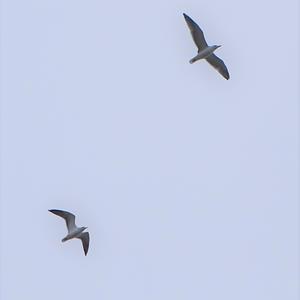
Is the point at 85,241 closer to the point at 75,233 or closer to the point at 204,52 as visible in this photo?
the point at 75,233

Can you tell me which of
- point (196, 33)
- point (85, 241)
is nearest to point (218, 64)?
point (196, 33)

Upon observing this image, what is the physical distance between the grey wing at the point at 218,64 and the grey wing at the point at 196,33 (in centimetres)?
163

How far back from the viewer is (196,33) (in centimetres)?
5638

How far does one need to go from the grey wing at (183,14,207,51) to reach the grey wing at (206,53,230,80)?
1.63 meters

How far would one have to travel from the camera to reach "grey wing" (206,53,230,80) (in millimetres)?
58406

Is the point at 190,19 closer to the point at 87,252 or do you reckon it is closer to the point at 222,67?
the point at 222,67

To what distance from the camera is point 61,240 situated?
58625 millimetres

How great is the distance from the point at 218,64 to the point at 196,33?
2658mm

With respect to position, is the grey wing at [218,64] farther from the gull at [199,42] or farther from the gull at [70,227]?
the gull at [70,227]

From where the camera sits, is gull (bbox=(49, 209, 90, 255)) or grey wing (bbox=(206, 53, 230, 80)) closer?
gull (bbox=(49, 209, 90, 255))

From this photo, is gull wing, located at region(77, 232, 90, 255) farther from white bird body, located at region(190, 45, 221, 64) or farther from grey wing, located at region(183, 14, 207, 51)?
grey wing, located at region(183, 14, 207, 51)

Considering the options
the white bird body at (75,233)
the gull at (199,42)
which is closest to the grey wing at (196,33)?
the gull at (199,42)

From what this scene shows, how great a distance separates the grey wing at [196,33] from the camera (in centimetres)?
5622

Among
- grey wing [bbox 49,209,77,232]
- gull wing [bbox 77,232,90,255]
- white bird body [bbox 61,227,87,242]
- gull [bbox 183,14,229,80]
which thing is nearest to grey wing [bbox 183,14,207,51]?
gull [bbox 183,14,229,80]
